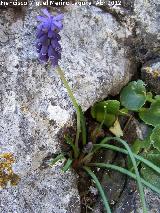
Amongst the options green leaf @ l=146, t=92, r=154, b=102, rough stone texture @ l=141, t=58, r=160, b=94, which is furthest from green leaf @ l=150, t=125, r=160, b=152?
rough stone texture @ l=141, t=58, r=160, b=94

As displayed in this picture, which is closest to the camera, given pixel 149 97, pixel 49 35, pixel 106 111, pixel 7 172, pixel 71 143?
pixel 49 35

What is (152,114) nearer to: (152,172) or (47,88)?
(152,172)

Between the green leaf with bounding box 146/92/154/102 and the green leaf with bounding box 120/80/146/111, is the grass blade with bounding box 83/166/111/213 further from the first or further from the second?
the green leaf with bounding box 146/92/154/102

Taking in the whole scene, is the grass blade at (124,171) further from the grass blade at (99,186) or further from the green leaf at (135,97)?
the green leaf at (135,97)

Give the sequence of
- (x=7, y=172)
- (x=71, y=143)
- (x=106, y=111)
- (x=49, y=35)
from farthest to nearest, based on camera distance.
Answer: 1. (x=106, y=111)
2. (x=71, y=143)
3. (x=7, y=172)
4. (x=49, y=35)

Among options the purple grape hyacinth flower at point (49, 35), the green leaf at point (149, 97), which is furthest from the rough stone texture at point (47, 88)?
the purple grape hyacinth flower at point (49, 35)

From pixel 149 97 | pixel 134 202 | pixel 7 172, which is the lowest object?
pixel 134 202

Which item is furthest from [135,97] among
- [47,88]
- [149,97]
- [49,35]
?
[49,35]
